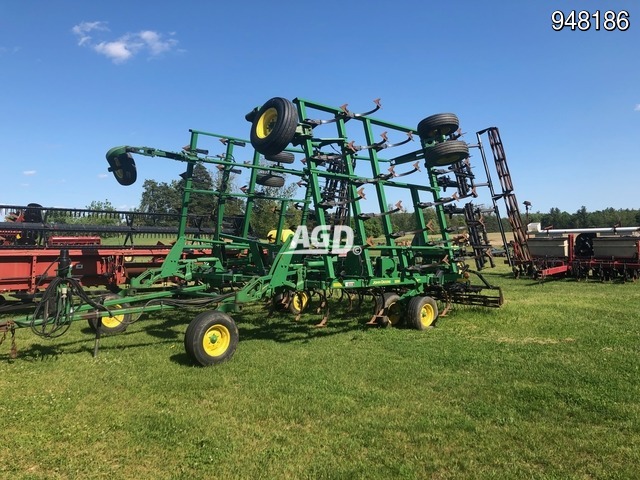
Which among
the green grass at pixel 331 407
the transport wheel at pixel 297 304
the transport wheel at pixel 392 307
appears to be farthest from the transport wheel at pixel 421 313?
the transport wheel at pixel 297 304

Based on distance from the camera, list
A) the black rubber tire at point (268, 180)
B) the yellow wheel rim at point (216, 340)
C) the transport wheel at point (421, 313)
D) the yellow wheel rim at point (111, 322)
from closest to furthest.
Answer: the yellow wheel rim at point (216, 340)
the yellow wheel rim at point (111, 322)
the transport wheel at point (421, 313)
the black rubber tire at point (268, 180)

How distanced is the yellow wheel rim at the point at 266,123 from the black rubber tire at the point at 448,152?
3.26 meters

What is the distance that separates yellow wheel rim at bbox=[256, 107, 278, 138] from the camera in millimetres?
7754

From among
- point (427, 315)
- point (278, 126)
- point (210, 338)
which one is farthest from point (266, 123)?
point (427, 315)

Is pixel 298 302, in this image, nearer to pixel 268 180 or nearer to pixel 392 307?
pixel 392 307

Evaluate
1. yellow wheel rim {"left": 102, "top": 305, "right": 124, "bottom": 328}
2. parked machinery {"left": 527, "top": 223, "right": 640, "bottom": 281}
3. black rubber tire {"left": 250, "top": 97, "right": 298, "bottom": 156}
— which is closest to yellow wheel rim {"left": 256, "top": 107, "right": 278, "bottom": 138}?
Answer: black rubber tire {"left": 250, "top": 97, "right": 298, "bottom": 156}

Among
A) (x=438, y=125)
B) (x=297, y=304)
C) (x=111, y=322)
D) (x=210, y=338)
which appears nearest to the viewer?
(x=210, y=338)

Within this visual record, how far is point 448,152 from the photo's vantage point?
8.41 metres

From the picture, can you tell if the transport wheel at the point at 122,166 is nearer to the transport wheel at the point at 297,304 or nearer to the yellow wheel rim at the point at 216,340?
the transport wheel at the point at 297,304

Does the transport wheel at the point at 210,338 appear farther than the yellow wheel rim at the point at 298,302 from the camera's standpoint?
No

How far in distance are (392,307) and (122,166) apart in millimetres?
7126

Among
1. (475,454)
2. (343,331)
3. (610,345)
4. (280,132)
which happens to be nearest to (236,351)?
(343,331)

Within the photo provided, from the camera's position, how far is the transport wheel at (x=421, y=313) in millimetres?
8305

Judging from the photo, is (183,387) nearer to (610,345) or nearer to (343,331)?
(343,331)
